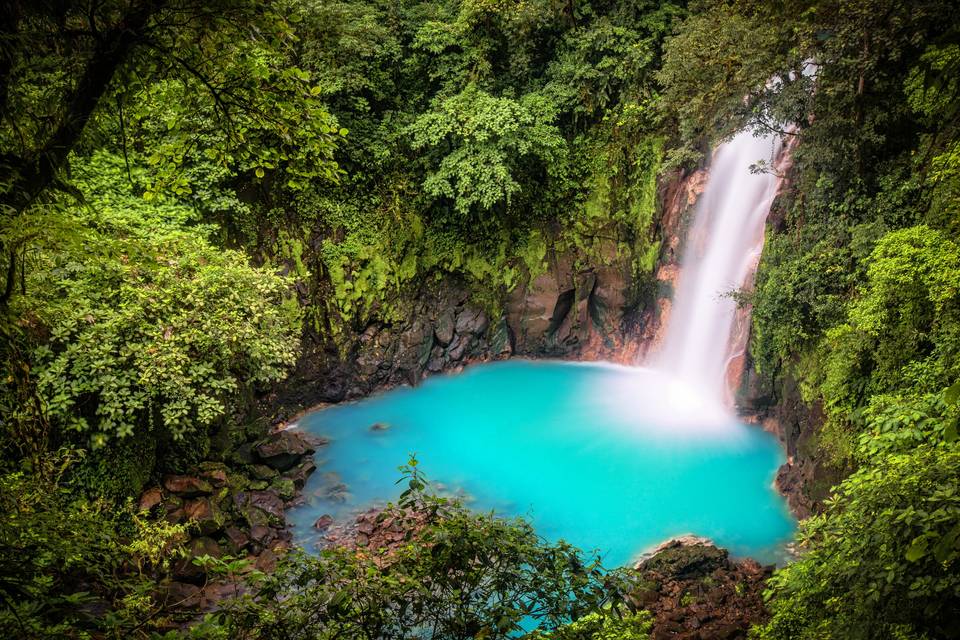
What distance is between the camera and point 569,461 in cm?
1075

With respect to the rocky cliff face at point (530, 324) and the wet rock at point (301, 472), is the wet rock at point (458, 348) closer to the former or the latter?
the rocky cliff face at point (530, 324)

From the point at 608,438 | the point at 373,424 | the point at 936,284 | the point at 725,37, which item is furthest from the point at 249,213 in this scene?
the point at 936,284

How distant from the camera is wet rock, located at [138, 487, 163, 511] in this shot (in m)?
7.15

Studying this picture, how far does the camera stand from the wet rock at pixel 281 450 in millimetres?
9875

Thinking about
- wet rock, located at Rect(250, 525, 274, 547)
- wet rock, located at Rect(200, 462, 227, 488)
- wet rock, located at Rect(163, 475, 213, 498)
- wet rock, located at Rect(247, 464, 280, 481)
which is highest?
wet rock, located at Rect(247, 464, 280, 481)

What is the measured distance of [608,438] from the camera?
11.4 metres

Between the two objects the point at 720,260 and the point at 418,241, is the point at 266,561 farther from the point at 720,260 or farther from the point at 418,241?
the point at 720,260

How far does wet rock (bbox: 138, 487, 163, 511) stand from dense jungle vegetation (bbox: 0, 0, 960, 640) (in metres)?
0.33

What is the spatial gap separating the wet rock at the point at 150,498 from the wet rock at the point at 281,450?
2436mm

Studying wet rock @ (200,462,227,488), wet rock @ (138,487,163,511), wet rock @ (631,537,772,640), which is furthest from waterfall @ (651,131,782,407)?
wet rock @ (138,487,163,511)

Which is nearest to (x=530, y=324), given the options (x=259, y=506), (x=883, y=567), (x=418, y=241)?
(x=418, y=241)

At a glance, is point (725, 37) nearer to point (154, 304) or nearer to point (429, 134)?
point (429, 134)

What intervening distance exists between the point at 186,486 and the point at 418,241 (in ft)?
28.1

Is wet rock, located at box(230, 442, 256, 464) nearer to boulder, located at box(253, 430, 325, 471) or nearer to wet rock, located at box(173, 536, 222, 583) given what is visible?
boulder, located at box(253, 430, 325, 471)
